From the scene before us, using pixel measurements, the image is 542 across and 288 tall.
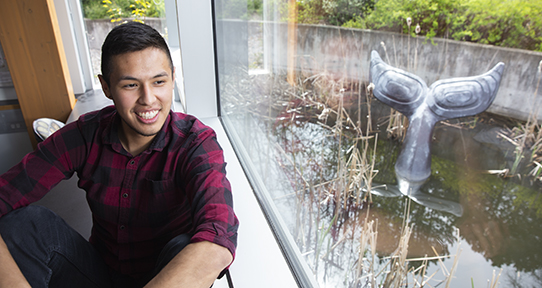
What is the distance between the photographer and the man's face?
0.76 meters

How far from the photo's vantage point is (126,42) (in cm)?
75

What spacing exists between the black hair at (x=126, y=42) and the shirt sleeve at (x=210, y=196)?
267mm

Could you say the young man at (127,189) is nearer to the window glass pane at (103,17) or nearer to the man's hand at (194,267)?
the man's hand at (194,267)

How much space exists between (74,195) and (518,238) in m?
2.05

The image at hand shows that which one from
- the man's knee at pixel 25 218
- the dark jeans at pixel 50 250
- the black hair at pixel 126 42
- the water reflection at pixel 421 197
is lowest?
the water reflection at pixel 421 197

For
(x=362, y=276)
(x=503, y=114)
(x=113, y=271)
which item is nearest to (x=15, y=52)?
(x=113, y=271)

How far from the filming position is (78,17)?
326 centimetres

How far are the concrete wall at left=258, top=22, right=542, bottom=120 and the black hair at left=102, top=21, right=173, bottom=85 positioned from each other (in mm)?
1140

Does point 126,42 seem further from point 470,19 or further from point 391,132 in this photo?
point 391,132

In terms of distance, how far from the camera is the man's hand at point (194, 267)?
2.06 feet

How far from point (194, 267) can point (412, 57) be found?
4.99ft

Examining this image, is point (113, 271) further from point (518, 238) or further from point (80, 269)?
point (518, 238)

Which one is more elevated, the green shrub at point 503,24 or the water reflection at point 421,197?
the green shrub at point 503,24

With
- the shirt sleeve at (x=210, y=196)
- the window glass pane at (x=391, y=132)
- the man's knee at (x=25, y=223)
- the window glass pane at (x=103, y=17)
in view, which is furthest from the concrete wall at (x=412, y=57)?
the window glass pane at (x=103, y=17)
